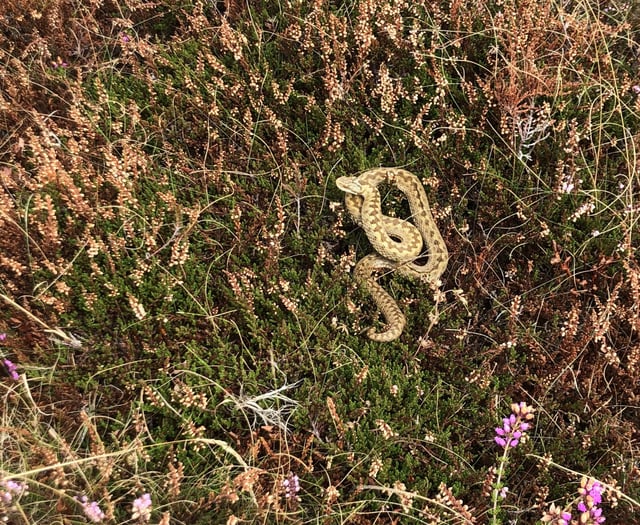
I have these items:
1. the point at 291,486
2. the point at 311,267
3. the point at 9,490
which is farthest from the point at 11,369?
the point at 311,267

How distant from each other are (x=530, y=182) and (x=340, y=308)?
1949mm

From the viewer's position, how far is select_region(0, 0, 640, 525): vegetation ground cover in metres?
3.37

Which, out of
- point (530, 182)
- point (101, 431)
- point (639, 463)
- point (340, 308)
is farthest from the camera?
point (530, 182)

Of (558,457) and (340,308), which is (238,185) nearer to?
(340,308)

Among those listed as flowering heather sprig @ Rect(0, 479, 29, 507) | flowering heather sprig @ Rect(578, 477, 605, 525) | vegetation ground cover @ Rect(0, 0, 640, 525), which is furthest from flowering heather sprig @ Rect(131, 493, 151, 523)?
flowering heather sprig @ Rect(578, 477, 605, 525)

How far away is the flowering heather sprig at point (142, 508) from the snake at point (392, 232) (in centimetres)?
212

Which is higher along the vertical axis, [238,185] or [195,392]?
[238,185]

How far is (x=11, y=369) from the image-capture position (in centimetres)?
371

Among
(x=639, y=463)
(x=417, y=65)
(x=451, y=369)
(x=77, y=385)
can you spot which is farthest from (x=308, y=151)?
(x=639, y=463)

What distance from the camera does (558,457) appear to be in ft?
11.4

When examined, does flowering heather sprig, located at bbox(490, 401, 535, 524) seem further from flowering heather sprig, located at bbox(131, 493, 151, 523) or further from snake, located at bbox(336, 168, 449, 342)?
flowering heather sprig, located at bbox(131, 493, 151, 523)

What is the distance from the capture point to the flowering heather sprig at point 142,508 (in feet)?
9.18

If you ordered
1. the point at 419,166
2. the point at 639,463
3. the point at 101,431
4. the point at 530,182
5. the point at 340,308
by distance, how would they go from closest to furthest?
the point at 639,463 < the point at 101,431 < the point at 340,308 < the point at 530,182 < the point at 419,166

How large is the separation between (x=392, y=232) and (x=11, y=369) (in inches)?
124
